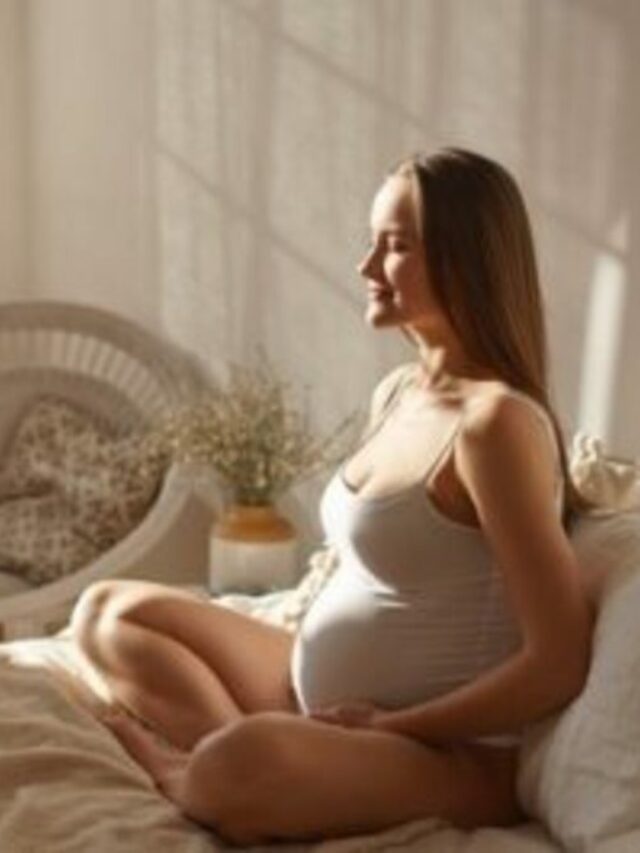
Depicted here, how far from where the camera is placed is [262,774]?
5.31 ft

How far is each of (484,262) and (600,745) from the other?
23.4 inches

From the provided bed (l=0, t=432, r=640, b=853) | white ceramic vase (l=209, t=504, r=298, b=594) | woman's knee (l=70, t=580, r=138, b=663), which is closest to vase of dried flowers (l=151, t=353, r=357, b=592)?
white ceramic vase (l=209, t=504, r=298, b=594)

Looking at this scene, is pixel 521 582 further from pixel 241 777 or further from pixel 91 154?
pixel 91 154

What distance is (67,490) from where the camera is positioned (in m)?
3.25

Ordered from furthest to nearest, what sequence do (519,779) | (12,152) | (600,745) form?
(12,152) < (519,779) < (600,745)

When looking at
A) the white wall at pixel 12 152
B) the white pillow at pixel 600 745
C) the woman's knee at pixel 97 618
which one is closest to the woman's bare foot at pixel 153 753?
the woman's knee at pixel 97 618

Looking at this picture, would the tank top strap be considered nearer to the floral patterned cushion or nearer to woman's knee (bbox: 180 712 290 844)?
woman's knee (bbox: 180 712 290 844)

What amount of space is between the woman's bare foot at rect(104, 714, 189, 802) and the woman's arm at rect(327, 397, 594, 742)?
296mm

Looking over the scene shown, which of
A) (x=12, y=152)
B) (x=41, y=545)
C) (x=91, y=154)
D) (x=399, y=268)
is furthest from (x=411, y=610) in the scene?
(x=12, y=152)

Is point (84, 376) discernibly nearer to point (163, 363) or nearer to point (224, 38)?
point (163, 363)

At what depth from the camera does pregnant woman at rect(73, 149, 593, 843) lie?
5.43ft

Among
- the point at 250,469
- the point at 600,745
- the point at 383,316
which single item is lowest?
the point at 600,745

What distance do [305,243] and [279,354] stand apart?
0.27 metres

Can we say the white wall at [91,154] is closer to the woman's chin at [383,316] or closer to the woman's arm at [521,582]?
the woman's chin at [383,316]
